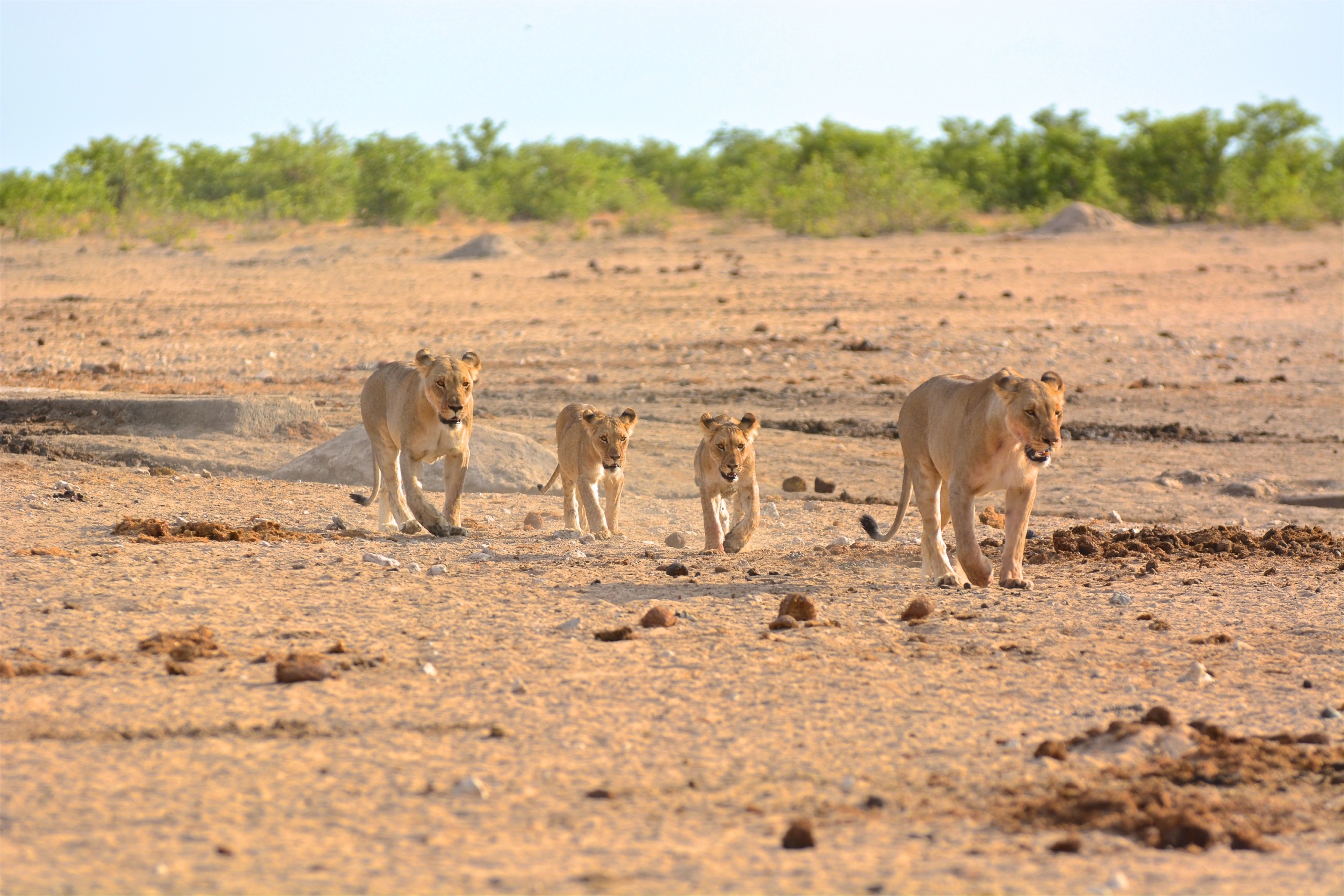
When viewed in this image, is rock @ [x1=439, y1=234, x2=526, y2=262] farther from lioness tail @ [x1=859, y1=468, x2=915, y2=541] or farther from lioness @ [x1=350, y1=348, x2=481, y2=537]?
lioness tail @ [x1=859, y1=468, x2=915, y2=541]

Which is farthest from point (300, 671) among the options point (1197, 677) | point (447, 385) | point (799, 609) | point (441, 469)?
point (441, 469)

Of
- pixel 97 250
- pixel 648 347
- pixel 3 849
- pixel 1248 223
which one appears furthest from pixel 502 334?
pixel 1248 223

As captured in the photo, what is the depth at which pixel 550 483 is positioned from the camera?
1108cm

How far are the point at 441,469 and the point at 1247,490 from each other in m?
6.32

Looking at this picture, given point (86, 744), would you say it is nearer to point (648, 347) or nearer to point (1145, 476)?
point (1145, 476)

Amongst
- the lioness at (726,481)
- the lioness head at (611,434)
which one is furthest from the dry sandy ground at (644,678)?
the lioness head at (611,434)

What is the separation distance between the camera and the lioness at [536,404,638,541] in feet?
31.3

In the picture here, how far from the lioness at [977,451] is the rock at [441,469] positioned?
3.94 meters

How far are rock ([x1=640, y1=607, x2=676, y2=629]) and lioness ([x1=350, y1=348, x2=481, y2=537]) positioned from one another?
2735 mm

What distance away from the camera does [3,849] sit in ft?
13.2

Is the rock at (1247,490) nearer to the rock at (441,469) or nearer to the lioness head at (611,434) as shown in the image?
the lioness head at (611,434)

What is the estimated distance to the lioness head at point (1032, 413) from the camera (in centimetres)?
718

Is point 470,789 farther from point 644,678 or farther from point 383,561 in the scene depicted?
point 383,561

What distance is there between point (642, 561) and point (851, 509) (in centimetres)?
319
